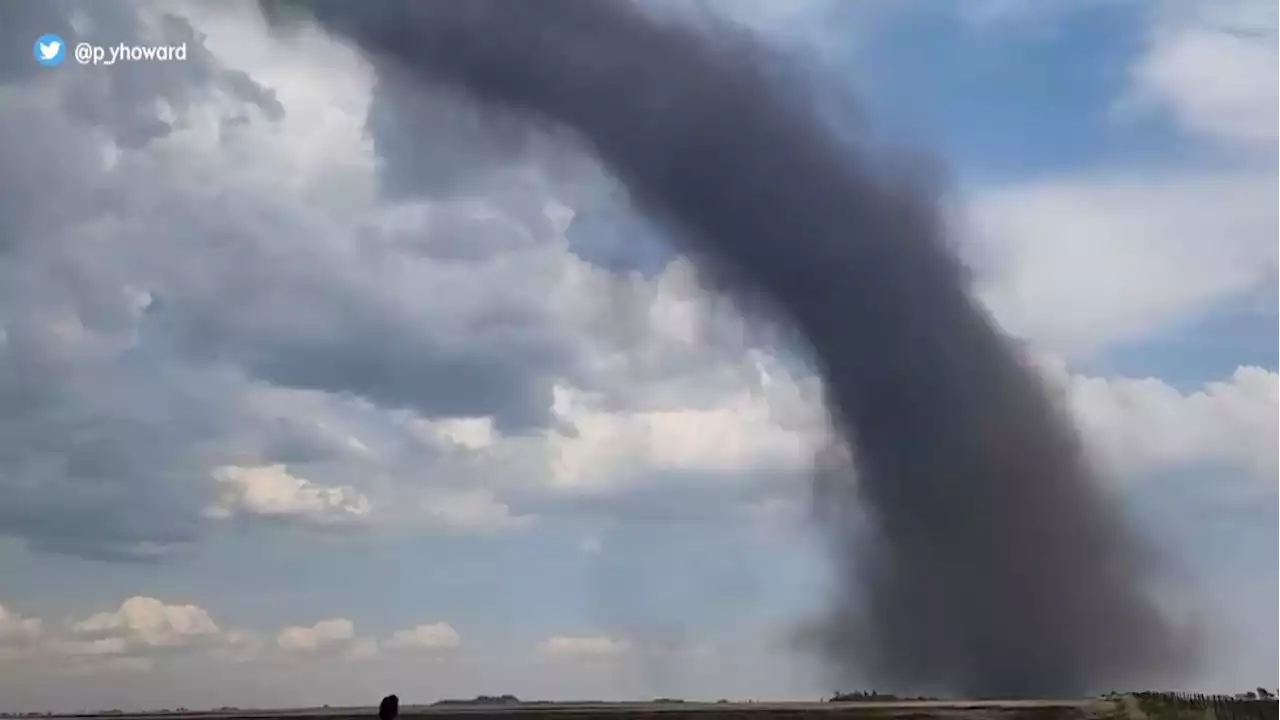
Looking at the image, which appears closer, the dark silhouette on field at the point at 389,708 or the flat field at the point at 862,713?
the dark silhouette on field at the point at 389,708

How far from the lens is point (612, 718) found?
101 meters

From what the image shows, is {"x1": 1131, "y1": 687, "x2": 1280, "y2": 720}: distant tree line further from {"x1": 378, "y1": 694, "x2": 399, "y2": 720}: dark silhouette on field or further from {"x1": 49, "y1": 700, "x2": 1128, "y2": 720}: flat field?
{"x1": 378, "y1": 694, "x2": 399, "y2": 720}: dark silhouette on field

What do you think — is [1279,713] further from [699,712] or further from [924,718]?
[699,712]

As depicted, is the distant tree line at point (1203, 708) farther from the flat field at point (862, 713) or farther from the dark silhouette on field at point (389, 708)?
the dark silhouette on field at point (389, 708)

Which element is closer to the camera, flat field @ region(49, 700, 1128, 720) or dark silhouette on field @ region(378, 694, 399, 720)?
dark silhouette on field @ region(378, 694, 399, 720)

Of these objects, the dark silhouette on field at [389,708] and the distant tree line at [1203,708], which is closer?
the dark silhouette on field at [389,708]

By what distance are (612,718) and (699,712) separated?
1313 cm

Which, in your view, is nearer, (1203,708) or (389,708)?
(389,708)

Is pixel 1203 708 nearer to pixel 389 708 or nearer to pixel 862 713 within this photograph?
pixel 862 713

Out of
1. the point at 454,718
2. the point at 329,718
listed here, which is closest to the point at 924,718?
the point at 454,718

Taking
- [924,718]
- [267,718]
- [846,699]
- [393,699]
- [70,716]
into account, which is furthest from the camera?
[846,699]

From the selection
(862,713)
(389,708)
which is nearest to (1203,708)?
(862,713)

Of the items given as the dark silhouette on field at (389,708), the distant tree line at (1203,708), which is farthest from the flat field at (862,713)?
the dark silhouette on field at (389,708)

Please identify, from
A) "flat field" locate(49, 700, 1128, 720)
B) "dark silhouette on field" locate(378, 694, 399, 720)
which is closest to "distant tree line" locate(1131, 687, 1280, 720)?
"flat field" locate(49, 700, 1128, 720)
